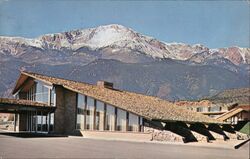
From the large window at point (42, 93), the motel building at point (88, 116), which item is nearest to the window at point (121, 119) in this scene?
the motel building at point (88, 116)

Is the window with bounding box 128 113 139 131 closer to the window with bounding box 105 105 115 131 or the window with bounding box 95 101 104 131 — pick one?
the window with bounding box 105 105 115 131

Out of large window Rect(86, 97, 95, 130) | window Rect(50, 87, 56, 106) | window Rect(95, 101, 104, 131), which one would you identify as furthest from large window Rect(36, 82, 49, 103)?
window Rect(95, 101, 104, 131)

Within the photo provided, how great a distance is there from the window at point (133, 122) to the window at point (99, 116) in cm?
238

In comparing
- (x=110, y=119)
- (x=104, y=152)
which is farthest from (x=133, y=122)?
(x=104, y=152)

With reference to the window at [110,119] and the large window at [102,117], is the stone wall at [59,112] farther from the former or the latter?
the window at [110,119]

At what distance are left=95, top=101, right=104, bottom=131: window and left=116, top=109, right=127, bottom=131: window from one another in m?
1.39

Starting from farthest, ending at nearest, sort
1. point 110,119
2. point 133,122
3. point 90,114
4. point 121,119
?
point 90,114 → point 110,119 → point 121,119 → point 133,122

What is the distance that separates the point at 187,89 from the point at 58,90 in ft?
496

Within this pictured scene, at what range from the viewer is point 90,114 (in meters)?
27.1

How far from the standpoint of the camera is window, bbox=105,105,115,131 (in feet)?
84.1

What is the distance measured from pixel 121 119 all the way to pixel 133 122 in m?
1.01

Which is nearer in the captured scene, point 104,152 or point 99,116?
point 104,152

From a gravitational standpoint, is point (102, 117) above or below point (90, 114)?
below

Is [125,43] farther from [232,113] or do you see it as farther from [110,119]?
[232,113]
